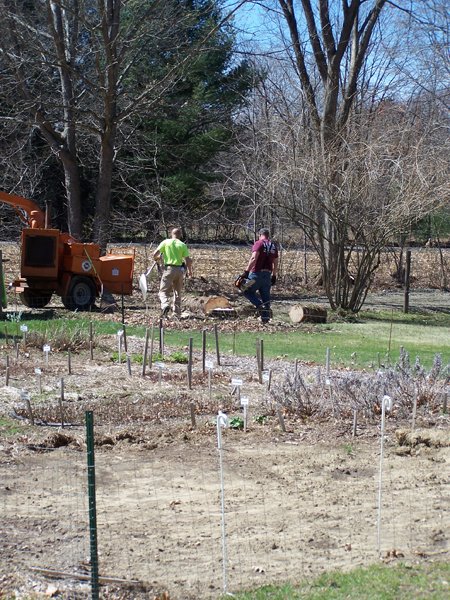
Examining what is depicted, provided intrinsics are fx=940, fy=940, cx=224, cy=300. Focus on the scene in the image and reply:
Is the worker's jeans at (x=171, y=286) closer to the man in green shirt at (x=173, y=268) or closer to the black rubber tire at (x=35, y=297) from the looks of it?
the man in green shirt at (x=173, y=268)

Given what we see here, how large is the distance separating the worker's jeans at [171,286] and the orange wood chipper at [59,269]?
1.40m

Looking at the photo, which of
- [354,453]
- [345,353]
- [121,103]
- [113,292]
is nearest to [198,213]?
[121,103]

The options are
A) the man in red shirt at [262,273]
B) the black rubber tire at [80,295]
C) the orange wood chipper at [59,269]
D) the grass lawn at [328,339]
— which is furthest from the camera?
the black rubber tire at [80,295]

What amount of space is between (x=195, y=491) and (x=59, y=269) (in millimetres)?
13201

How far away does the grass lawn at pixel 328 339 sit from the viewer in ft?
46.8

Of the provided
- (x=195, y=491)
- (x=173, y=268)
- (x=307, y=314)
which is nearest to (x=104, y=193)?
(x=173, y=268)

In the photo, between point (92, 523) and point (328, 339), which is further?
point (328, 339)

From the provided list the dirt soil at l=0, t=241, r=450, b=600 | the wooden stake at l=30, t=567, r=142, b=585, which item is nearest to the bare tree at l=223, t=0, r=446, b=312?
the dirt soil at l=0, t=241, r=450, b=600

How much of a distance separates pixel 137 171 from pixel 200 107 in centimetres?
333

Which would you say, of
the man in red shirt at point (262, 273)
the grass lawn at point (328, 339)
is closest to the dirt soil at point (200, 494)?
the grass lawn at point (328, 339)

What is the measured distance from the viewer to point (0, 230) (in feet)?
86.8

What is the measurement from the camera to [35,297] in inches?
791

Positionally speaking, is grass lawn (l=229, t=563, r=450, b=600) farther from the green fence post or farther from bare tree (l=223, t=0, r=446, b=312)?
bare tree (l=223, t=0, r=446, b=312)

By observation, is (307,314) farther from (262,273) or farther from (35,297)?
(35,297)
